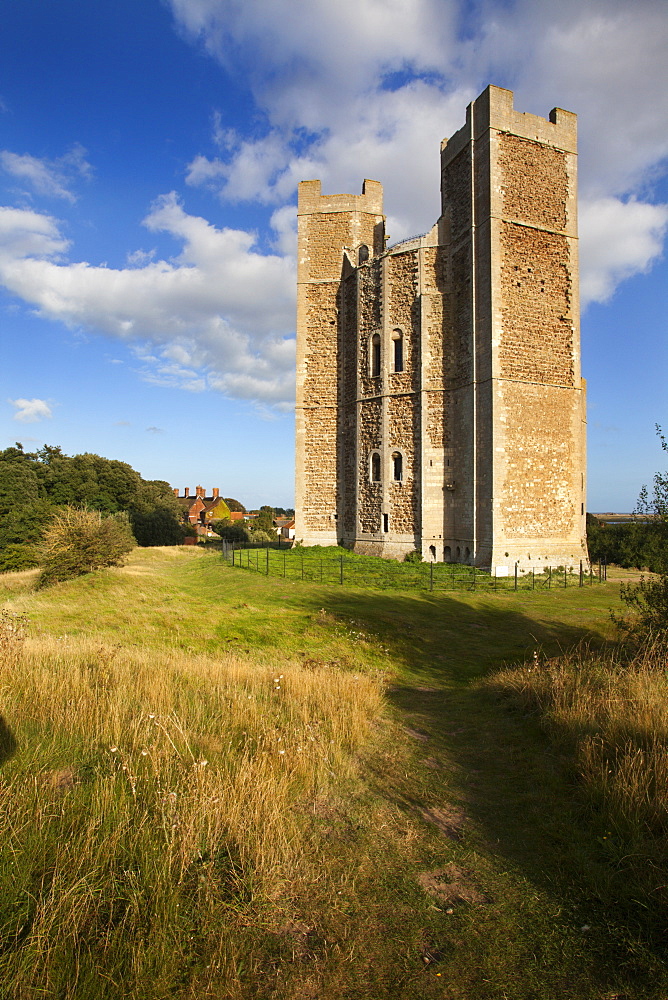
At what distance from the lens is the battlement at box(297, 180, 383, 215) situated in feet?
76.9

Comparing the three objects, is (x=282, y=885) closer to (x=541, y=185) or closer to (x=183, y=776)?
(x=183, y=776)

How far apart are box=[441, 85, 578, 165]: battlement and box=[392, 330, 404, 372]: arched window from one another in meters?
6.75

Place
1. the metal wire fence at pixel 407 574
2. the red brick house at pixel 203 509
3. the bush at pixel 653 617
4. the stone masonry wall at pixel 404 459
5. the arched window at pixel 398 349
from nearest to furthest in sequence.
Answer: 1. the bush at pixel 653 617
2. the metal wire fence at pixel 407 574
3. the stone masonry wall at pixel 404 459
4. the arched window at pixel 398 349
5. the red brick house at pixel 203 509

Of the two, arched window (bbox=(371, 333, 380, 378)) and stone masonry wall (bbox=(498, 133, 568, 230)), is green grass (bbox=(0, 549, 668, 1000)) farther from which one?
stone masonry wall (bbox=(498, 133, 568, 230))

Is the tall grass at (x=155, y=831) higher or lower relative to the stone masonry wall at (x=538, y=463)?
lower

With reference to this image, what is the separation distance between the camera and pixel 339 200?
76.9 ft

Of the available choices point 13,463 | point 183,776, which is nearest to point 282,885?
point 183,776

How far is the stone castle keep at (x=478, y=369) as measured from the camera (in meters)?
17.6

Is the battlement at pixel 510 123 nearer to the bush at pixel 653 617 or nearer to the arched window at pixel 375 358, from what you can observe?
the arched window at pixel 375 358

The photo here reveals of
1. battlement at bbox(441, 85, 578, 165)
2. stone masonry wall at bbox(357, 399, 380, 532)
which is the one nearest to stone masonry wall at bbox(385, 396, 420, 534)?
stone masonry wall at bbox(357, 399, 380, 532)

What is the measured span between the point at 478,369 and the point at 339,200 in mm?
11538

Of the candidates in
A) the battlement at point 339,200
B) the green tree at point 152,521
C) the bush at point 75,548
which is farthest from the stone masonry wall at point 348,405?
the green tree at point 152,521

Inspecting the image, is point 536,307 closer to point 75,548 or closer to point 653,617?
point 653,617

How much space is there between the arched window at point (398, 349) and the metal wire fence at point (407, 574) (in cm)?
770
